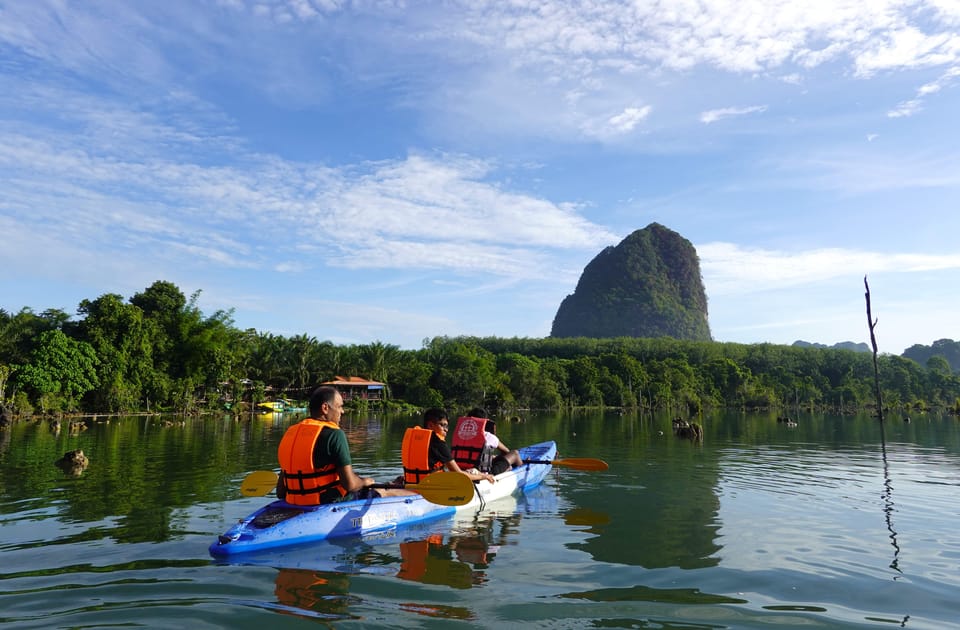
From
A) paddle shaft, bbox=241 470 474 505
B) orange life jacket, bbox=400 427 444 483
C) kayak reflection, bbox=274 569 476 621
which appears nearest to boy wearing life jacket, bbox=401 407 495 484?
orange life jacket, bbox=400 427 444 483

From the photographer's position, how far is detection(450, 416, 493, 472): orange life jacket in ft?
37.2

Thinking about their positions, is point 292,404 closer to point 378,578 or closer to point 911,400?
point 378,578

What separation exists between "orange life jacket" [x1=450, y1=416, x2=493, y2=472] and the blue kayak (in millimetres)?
966

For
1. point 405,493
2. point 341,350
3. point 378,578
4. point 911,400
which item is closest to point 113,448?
point 405,493

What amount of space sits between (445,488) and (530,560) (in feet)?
6.64

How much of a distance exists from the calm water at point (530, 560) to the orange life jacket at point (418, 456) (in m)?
0.86

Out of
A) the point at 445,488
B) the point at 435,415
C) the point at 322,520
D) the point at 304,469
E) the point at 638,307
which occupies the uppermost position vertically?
the point at 638,307

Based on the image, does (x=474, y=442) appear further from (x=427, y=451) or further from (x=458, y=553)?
(x=458, y=553)

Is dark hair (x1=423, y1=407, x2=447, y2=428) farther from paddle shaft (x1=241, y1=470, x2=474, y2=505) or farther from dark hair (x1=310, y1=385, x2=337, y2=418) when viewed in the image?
dark hair (x1=310, y1=385, x2=337, y2=418)

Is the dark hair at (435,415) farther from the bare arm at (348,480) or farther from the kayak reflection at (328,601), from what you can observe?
the kayak reflection at (328,601)

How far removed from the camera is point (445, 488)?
9.02 m

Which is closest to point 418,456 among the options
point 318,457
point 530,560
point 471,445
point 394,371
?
point 471,445

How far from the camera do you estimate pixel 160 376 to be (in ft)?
153

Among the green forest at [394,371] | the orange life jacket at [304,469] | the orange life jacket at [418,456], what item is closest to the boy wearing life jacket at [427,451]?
the orange life jacket at [418,456]
